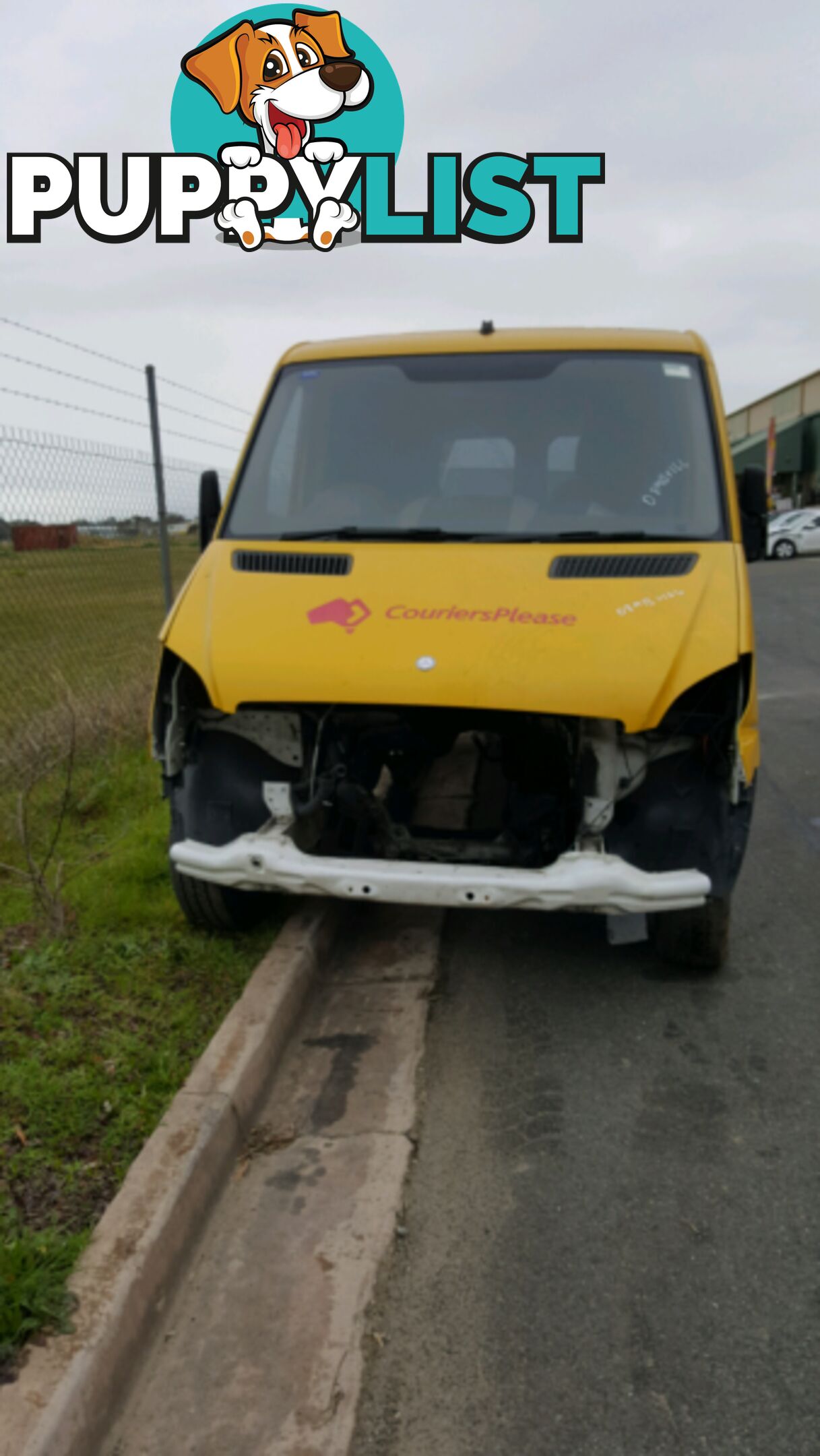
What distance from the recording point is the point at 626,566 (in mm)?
4188

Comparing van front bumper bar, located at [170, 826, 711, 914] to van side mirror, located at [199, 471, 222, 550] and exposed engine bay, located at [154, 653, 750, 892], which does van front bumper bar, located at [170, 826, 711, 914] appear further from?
van side mirror, located at [199, 471, 222, 550]

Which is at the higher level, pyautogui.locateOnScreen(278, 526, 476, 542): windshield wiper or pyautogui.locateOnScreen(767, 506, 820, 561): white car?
pyautogui.locateOnScreen(767, 506, 820, 561): white car

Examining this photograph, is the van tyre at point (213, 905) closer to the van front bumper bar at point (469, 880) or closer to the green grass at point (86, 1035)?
the green grass at point (86, 1035)

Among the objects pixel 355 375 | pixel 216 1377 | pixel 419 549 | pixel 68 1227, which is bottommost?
pixel 216 1377

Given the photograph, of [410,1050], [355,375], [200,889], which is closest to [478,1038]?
[410,1050]

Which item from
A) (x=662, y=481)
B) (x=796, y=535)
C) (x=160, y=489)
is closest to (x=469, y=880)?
(x=662, y=481)

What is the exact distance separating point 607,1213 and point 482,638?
1.78 meters

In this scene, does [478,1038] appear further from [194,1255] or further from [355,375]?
[355,375]

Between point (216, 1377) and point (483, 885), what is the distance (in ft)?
5.46

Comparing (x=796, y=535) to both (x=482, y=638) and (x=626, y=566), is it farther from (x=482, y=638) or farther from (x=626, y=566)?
(x=482, y=638)

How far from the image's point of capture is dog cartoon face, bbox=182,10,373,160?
873 centimetres

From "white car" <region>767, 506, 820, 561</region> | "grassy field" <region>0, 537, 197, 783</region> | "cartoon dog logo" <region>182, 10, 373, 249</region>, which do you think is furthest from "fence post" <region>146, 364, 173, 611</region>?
"white car" <region>767, 506, 820, 561</region>

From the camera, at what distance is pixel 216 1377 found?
2.50m

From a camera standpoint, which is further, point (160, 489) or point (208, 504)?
point (160, 489)
